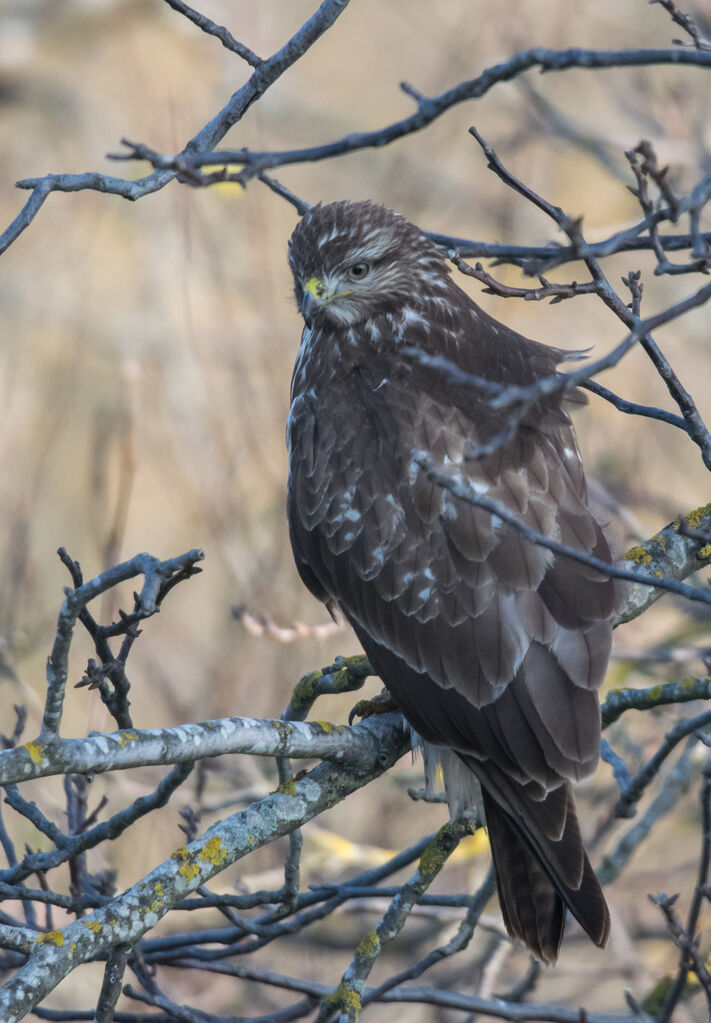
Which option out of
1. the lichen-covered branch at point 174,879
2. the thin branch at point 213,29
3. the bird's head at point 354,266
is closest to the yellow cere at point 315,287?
the bird's head at point 354,266

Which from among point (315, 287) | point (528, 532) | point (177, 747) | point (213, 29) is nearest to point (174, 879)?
point (177, 747)

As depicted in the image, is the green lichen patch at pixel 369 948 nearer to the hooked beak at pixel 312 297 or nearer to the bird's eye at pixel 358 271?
the hooked beak at pixel 312 297

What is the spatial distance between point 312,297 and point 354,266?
185 mm

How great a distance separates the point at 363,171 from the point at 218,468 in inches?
98.9

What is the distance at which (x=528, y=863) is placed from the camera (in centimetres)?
324

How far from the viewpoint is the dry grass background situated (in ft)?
26.7

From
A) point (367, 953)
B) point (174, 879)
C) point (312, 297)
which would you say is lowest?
point (367, 953)

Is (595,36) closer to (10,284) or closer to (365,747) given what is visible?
(10,284)

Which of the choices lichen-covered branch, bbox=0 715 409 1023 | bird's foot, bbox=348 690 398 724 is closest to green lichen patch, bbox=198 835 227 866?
lichen-covered branch, bbox=0 715 409 1023

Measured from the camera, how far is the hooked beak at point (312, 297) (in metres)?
3.75

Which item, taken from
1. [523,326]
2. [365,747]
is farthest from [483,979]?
[523,326]

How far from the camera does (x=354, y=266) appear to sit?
3811mm

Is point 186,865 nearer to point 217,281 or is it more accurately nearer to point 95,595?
point 95,595

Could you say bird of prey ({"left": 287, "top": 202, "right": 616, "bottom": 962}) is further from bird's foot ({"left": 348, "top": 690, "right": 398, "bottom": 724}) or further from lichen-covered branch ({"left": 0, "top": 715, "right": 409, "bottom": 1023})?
lichen-covered branch ({"left": 0, "top": 715, "right": 409, "bottom": 1023})
